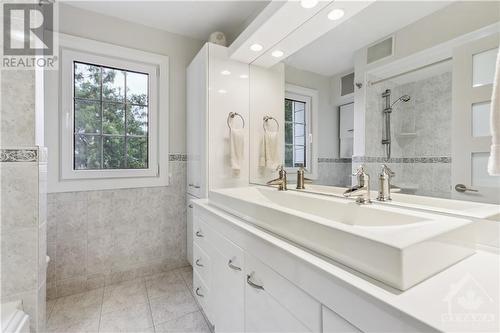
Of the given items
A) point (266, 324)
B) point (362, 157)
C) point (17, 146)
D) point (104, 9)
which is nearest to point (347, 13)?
point (362, 157)

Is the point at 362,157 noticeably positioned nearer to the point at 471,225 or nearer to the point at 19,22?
the point at 471,225

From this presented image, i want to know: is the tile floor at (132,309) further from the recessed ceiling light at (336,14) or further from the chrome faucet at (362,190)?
the recessed ceiling light at (336,14)

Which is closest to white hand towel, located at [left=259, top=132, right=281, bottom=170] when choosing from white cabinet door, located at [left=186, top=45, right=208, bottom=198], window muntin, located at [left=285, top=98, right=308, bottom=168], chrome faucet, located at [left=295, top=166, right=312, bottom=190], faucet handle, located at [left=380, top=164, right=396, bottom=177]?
window muntin, located at [left=285, top=98, right=308, bottom=168]

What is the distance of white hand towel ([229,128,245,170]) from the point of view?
1903mm

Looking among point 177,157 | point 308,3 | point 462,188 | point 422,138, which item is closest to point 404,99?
point 422,138

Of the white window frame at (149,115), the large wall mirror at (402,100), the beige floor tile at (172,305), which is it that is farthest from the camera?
the white window frame at (149,115)

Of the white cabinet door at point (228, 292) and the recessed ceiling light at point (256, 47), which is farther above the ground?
the recessed ceiling light at point (256, 47)

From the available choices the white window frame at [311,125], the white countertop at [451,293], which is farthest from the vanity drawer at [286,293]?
the white window frame at [311,125]

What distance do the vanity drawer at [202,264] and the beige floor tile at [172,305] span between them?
1.26ft

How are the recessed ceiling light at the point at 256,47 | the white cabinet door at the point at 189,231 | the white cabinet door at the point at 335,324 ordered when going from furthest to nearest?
the white cabinet door at the point at 189,231 < the recessed ceiling light at the point at 256,47 < the white cabinet door at the point at 335,324

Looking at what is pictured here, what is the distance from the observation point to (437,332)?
0.39 m

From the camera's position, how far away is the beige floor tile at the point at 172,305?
163 cm

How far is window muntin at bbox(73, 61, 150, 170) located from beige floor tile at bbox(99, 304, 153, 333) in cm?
113

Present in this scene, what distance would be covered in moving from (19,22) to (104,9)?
0.99 m
